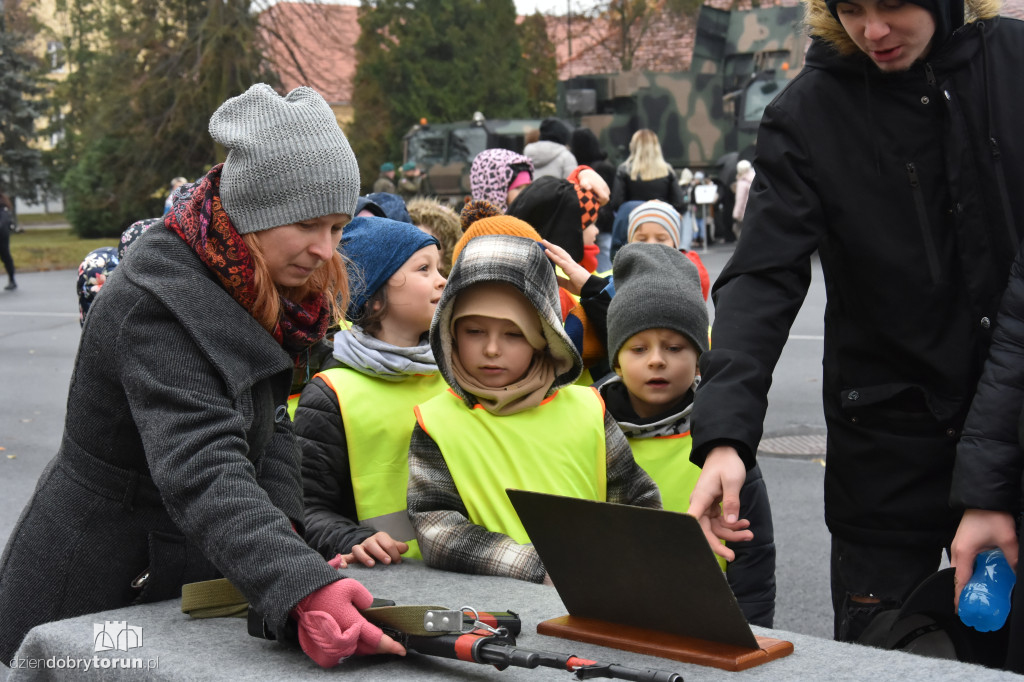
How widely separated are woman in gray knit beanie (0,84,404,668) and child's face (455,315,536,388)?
0.60 metres

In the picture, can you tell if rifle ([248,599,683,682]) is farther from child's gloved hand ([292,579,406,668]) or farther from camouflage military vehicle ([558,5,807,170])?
camouflage military vehicle ([558,5,807,170])

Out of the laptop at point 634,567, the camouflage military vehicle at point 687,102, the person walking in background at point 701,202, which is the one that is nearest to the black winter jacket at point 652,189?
the person walking in background at point 701,202

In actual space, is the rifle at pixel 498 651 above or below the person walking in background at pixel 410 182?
above

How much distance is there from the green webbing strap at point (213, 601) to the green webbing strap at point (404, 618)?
314mm

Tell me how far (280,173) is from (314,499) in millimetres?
1221

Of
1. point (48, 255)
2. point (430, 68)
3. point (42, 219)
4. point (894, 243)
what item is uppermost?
point (430, 68)

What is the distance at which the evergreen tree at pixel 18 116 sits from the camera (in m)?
45.0

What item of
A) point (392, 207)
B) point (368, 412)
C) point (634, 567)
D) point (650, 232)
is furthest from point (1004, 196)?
point (650, 232)

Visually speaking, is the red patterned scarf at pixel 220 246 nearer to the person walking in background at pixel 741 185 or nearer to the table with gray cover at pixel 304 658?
the table with gray cover at pixel 304 658

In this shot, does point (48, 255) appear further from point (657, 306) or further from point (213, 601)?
point (213, 601)

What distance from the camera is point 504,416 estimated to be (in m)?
2.92

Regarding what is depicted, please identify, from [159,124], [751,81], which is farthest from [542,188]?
[159,124]

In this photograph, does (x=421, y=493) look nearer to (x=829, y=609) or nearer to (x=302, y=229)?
(x=302, y=229)

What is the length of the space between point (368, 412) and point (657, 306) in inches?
38.1
